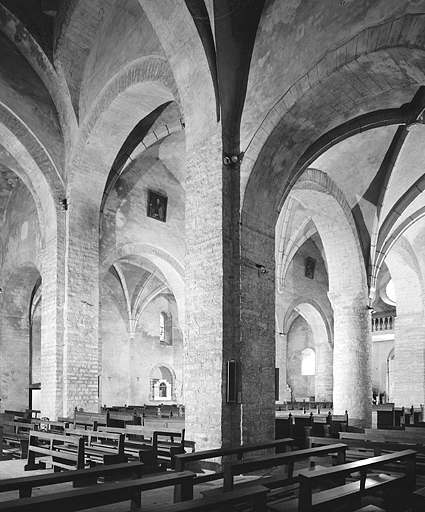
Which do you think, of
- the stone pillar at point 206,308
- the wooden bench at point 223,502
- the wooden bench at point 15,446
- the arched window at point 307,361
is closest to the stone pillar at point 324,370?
the arched window at point 307,361

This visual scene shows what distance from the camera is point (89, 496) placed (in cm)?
425

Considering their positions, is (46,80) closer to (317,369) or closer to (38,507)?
(38,507)

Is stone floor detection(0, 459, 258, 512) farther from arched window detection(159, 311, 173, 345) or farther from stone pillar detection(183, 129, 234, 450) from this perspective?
arched window detection(159, 311, 173, 345)

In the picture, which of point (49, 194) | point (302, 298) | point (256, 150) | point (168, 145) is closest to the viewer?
point (256, 150)

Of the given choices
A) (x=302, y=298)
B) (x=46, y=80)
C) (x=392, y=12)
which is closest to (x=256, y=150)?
(x=392, y=12)

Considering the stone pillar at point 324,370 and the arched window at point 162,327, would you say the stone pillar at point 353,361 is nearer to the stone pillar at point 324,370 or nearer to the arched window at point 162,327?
the stone pillar at point 324,370

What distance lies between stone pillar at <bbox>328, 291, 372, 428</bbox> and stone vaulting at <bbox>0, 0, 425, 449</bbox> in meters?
0.05

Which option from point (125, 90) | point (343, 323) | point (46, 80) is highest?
point (46, 80)

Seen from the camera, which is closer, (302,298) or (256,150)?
(256,150)

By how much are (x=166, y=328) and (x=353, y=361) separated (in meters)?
17.3

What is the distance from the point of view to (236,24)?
9.66m

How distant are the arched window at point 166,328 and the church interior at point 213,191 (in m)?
2.99

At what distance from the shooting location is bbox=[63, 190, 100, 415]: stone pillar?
45.6 ft

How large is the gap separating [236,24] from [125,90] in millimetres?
3681
